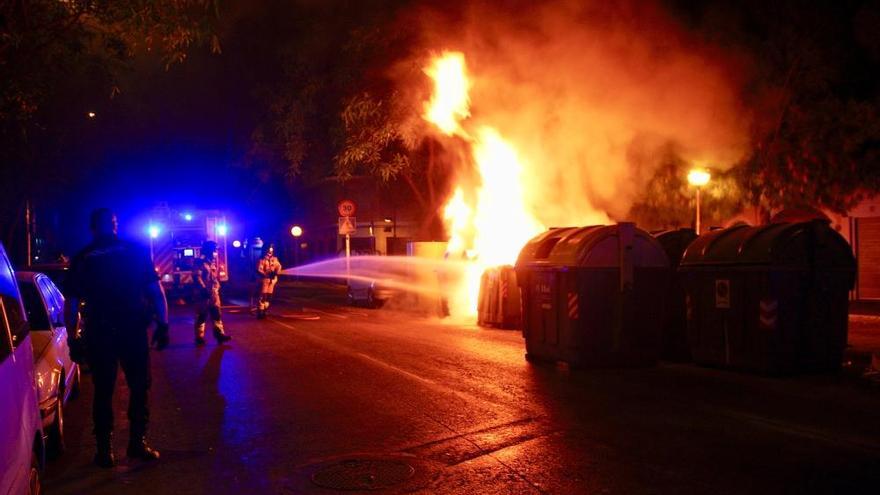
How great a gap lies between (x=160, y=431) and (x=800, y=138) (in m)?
16.6

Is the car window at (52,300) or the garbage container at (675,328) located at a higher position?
the car window at (52,300)

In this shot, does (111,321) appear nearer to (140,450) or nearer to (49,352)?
(140,450)

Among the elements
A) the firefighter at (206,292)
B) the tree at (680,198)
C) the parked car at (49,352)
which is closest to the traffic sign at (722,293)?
the parked car at (49,352)

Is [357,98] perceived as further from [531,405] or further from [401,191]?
[531,405]

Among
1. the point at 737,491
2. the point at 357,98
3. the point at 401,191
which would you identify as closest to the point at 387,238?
the point at 401,191

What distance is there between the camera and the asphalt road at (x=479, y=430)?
17.6ft

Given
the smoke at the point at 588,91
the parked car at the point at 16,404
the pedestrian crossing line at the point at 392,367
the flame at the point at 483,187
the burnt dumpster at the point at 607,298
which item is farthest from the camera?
the flame at the point at 483,187

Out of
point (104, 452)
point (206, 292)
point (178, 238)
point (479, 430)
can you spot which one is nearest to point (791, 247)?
point (479, 430)

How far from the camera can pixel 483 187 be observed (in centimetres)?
1961

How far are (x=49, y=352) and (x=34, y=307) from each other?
751 mm

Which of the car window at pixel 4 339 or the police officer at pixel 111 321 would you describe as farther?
the police officer at pixel 111 321

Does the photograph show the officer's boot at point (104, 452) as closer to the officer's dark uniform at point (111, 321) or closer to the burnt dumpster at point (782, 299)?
the officer's dark uniform at point (111, 321)

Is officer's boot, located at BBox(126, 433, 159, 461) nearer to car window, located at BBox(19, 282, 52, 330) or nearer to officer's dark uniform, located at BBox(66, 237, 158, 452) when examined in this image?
officer's dark uniform, located at BBox(66, 237, 158, 452)

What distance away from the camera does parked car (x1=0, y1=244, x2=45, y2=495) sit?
3303 millimetres
